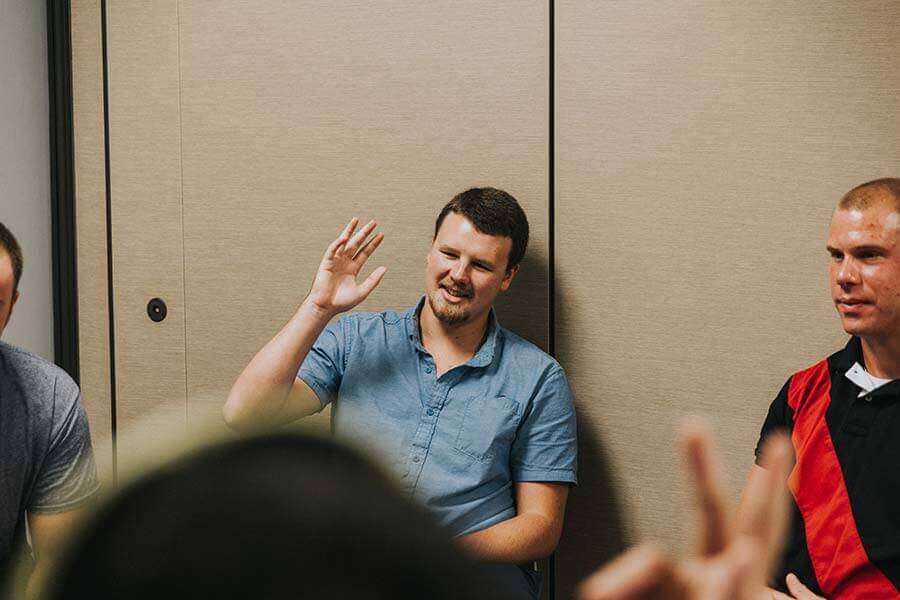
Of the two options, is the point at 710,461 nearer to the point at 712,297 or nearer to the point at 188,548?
the point at 188,548

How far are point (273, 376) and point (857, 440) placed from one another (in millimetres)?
1248

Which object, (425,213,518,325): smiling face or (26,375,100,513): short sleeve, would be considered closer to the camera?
(26,375,100,513): short sleeve

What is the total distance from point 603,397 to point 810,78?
908 mm

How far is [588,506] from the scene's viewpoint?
8.57ft

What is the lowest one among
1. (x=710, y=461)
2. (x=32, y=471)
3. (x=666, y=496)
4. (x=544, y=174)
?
(x=666, y=496)

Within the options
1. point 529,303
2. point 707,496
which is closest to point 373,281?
point 529,303

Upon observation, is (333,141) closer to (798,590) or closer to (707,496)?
(798,590)

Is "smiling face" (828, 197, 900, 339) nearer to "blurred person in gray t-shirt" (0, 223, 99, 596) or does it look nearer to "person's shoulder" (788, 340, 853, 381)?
"person's shoulder" (788, 340, 853, 381)

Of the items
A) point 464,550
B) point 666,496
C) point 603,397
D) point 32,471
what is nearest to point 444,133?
point 603,397

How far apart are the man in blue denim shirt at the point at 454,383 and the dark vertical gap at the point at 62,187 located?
38.6 inches

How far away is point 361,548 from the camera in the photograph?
378mm

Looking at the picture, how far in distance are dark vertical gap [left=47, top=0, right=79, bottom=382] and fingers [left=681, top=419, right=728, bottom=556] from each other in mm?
2713

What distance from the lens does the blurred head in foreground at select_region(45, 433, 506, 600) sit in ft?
1.24

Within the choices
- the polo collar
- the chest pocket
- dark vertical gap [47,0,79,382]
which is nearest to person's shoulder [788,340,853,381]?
the polo collar
